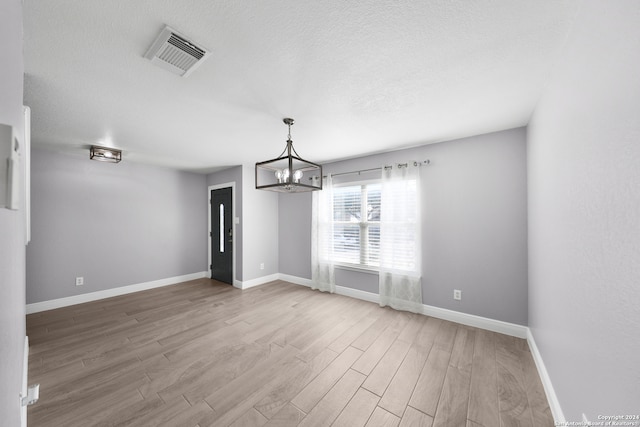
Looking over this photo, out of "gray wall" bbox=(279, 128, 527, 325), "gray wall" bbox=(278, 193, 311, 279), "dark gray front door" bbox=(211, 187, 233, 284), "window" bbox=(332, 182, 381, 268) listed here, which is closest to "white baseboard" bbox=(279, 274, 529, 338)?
"gray wall" bbox=(279, 128, 527, 325)

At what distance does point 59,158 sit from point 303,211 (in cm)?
406

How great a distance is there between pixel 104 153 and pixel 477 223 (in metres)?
5.35

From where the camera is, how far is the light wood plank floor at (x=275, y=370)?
1700 millimetres

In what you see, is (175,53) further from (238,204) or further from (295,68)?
(238,204)

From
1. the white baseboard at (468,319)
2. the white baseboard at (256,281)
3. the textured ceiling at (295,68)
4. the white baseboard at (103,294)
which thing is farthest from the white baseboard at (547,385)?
the white baseboard at (103,294)

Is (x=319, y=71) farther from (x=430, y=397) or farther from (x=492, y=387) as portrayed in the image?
(x=492, y=387)

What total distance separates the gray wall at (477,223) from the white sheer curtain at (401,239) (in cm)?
13

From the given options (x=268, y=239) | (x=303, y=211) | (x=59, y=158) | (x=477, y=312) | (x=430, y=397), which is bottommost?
(x=430, y=397)


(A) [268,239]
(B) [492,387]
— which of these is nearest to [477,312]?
(B) [492,387]

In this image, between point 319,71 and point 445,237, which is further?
point 445,237

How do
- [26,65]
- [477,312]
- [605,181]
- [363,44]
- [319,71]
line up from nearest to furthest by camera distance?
[605,181], [363,44], [26,65], [319,71], [477,312]

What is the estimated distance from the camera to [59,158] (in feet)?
12.2

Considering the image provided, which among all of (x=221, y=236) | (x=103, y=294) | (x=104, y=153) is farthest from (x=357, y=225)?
(x=103, y=294)

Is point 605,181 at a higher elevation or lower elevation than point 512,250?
higher
